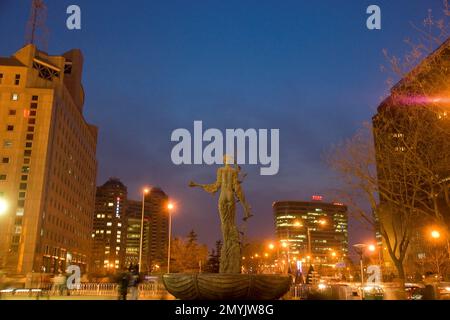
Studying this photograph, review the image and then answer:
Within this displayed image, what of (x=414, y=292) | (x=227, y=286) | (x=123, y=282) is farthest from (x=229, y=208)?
(x=414, y=292)

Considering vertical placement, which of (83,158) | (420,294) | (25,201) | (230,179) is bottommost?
(420,294)

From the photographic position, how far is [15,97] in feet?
258

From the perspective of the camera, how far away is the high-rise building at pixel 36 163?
71250 mm

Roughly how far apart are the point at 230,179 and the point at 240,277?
180 inches

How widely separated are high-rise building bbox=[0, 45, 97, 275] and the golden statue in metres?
57.9

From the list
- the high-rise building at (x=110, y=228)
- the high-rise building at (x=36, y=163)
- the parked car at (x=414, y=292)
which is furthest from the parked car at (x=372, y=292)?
the high-rise building at (x=110, y=228)

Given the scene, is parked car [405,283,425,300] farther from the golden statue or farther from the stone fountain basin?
the stone fountain basin

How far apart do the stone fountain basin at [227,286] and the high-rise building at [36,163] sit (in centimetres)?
5923

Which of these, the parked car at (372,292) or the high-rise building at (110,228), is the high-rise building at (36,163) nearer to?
the parked car at (372,292)

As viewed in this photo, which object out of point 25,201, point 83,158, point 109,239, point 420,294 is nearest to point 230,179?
point 420,294

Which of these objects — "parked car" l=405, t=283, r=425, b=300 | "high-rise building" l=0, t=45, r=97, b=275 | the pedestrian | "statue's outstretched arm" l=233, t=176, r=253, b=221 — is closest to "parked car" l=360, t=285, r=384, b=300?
"parked car" l=405, t=283, r=425, b=300

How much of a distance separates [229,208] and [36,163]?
223 feet

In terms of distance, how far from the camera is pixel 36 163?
246 feet
